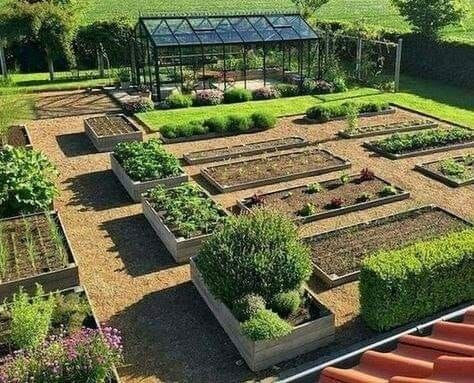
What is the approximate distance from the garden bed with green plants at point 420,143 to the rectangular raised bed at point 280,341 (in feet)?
27.7

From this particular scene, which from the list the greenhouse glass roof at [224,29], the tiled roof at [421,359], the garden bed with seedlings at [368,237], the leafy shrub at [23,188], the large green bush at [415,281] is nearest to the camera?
the tiled roof at [421,359]

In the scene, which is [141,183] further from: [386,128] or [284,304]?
[386,128]

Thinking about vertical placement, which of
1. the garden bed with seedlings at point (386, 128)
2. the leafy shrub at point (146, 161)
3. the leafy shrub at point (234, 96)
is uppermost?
the leafy shrub at point (234, 96)

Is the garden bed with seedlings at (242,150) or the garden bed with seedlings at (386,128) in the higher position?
the garden bed with seedlings at (386,128)

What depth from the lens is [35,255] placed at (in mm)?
9453

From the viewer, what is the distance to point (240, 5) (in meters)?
47.8

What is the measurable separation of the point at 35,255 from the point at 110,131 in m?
7.94

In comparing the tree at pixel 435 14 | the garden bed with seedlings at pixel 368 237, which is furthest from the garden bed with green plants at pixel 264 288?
the tree at pixel 435 14

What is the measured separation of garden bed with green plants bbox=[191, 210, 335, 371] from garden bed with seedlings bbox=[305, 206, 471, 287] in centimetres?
146

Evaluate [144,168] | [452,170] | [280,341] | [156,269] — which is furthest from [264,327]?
[452,170]

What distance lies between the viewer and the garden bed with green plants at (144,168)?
41.2 ft

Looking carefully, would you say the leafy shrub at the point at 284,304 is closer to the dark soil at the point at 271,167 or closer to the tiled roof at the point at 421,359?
the tiled roof at the point at 421,359

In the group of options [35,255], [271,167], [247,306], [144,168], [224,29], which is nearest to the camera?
[247,306]

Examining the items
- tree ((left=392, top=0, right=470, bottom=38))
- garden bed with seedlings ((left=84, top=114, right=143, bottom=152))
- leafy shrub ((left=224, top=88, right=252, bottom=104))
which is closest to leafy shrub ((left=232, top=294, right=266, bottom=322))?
garden bed with seedlings ((left=84, top=114, right=143, bottom=152))
